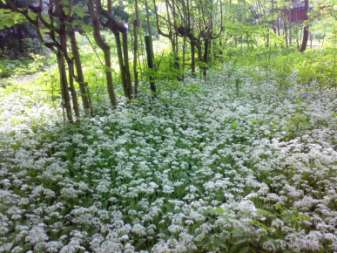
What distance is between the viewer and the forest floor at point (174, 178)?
296 cm

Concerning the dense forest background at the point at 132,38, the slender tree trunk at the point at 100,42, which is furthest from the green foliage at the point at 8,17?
the slender tree trunk at the point at 100,42

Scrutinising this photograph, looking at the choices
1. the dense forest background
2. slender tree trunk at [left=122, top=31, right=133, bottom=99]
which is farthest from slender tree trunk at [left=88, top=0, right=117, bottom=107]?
slender tree trunk at [left=122, top=31, right=133, bottom=99]

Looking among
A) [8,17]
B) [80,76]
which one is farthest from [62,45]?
[8,17]

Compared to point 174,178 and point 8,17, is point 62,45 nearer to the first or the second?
point 8,17

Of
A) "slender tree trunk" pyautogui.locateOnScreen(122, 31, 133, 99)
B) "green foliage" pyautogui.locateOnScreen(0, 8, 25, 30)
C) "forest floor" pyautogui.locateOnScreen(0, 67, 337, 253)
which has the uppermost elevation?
"green foliage" pyautogui.locateOnScreen(0, 8, 25, 30)

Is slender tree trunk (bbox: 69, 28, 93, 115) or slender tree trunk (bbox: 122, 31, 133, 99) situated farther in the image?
slender tree trunk (bbox: 122, 31, 133, 99)

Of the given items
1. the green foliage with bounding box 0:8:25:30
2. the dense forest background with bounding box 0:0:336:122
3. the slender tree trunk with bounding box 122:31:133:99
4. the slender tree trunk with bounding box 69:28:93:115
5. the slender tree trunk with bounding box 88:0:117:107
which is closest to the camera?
the green foliage with bounding box 0:8:25:30

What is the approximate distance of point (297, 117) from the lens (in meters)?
5.67

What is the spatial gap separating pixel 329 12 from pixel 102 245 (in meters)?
11.1

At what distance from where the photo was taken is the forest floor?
2.96m

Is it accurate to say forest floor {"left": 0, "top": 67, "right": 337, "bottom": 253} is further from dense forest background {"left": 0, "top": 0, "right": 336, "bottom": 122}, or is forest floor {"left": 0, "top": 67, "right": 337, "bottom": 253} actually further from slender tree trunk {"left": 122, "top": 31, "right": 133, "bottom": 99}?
dense forest background {"left": 0, "top": 0, "right": 336, "bottom": 122}

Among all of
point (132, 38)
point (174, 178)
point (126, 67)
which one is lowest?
point (174, 178)

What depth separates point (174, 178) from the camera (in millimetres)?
4332

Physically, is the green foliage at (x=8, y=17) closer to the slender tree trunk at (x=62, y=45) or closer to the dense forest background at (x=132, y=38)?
the dense forest background at (x=132, y=38)
